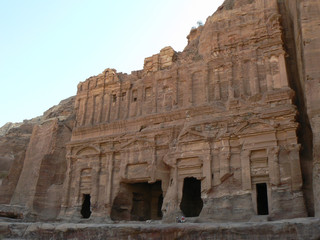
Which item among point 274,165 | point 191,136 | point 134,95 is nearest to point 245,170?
point 274,165

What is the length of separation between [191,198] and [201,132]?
13.6ft

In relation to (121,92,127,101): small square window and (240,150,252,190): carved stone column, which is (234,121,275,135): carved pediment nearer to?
(240,150,252,190): carved stone column

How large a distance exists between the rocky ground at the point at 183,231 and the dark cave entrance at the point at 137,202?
225 inches

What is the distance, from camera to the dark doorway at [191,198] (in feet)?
58.9

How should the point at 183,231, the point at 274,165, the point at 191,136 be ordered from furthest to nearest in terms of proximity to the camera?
the point at 191,136
the point at 274,165
the point at 183,231

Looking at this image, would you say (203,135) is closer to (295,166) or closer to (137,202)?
(295,166)


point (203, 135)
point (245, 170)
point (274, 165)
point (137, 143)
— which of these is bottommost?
point (245, 170)

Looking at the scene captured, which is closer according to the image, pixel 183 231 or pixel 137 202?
pixel 183 231

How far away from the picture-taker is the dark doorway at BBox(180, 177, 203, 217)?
1794 centimetres

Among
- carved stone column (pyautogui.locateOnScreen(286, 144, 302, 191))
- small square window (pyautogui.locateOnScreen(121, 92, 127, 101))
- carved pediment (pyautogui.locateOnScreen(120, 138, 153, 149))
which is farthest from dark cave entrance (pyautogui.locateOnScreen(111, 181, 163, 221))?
carved stone column (pyautogui.locateOnScreen(286, 144, 302, 191))

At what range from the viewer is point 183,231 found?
11.0 metres

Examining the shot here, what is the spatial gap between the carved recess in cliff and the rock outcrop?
0.06 m

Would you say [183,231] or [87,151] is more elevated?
[87,151]

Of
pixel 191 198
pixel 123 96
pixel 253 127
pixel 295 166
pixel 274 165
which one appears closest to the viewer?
pixel 295 166
